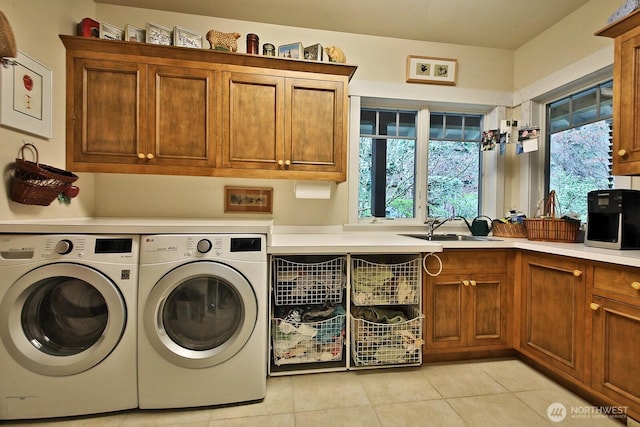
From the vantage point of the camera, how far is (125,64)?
197cm

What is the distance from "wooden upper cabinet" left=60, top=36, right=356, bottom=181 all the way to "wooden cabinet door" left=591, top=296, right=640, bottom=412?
1663mm

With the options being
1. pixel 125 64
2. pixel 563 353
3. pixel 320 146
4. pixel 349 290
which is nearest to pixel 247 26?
pixel 125 64

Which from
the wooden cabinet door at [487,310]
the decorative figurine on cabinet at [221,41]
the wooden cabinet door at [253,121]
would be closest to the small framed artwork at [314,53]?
the wooden cabinet door at [253,121]

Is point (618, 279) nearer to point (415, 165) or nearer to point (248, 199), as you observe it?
point (415, 165)

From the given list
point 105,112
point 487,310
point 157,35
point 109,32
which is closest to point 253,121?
point 157,35

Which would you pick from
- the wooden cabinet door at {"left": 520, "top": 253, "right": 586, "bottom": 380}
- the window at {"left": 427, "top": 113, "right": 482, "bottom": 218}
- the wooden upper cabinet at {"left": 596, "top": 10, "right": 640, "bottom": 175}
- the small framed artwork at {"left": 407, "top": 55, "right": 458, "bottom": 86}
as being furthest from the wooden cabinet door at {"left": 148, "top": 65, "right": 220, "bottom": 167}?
the wooden upper cabinet at {"left": 596, "top": 10, "right": 640, "bottom": 175}

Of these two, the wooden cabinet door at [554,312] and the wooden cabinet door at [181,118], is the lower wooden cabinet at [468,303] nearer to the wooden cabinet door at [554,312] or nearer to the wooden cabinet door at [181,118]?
the wooden cabinet door at [554,312]

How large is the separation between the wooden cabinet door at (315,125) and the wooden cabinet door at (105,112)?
38.5 inches

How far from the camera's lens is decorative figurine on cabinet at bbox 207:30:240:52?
2.12 m

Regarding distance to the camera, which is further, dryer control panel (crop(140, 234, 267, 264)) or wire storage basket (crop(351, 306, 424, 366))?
wire storage basket (crop(351, 306, 424, 366))

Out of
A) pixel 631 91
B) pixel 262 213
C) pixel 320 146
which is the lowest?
pixel 262 213

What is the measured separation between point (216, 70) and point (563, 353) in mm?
2798

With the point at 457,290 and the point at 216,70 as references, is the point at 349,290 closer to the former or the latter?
the point at 457,290

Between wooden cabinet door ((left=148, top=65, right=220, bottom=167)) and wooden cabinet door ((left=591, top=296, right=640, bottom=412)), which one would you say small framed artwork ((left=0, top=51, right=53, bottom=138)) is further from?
wooden cabinet door ((left=591, top=296, right=640, bottom=412))
